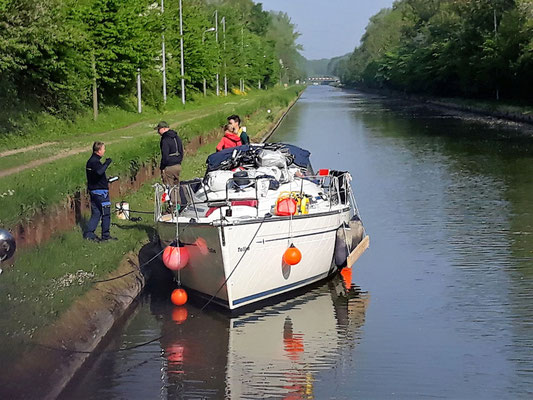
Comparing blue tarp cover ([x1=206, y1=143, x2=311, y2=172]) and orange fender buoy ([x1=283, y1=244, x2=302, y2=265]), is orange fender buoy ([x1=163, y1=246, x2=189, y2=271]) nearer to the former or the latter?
orange fender buoy ([x1=283, y1=244, x2=302, y2=265])

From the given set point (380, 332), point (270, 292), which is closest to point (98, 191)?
point (270, 292)

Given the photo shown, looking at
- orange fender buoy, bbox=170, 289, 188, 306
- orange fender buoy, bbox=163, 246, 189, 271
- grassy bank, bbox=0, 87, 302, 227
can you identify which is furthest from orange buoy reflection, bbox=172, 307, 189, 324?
grassy bank, bbox=0, 87, 302, 227

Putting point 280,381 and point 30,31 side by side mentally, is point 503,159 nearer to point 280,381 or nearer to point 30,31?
point 30,31

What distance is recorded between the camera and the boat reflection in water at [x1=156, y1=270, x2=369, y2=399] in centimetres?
1049

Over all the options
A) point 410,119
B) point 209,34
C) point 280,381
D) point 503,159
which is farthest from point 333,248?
point 209,34

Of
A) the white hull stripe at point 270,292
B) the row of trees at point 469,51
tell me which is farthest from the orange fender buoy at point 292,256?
the row of trees at point 469,51

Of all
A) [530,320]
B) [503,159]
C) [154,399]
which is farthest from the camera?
[503,159]

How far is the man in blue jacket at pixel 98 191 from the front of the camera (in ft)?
49.5

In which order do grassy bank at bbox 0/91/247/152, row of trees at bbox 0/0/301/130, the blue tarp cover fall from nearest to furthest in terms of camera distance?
the blue tarp cover, row of trees at bbox 0/0/301/130, grassy bank at bbox 0/91/247/152

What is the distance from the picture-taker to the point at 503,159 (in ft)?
118

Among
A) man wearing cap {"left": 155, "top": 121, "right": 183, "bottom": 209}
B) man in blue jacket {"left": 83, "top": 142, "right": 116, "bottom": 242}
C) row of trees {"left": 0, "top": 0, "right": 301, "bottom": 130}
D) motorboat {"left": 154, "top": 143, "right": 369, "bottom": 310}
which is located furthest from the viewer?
row of trees {"left": 0, "top": 0, "right": 301, "bottom": 130}

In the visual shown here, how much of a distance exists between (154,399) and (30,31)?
20505 mm

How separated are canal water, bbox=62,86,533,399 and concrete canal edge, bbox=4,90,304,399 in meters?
0.21

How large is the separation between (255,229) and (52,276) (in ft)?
9.60
